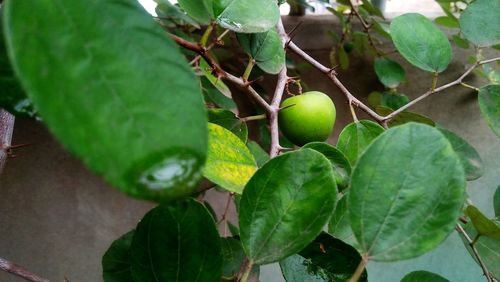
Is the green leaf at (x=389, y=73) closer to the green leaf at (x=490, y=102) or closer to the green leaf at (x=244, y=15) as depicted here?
the green leaf at (x=490, y=102)

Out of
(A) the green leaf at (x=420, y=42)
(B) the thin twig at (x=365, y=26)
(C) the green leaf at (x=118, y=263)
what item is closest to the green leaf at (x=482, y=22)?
(A) the green leaf at (x=420, y=42)

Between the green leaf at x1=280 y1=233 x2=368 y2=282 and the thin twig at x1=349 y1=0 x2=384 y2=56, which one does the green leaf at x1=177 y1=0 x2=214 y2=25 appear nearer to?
the green leaf at x1=280 y1=233 x2=368 y2=282

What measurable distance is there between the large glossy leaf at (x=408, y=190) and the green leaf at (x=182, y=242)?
0.12 m

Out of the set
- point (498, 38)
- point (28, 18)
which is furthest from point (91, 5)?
point (498, 38)

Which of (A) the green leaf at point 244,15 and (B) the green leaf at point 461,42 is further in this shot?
(B) the green leaf at point 461,42

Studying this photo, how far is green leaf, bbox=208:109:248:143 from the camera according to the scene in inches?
26.0

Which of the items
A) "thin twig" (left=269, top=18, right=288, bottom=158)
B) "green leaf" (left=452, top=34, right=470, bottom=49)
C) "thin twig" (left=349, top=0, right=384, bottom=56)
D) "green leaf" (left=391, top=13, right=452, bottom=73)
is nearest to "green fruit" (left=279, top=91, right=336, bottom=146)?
"thin twig" (left=269, top=18, right=288, bottom=158)

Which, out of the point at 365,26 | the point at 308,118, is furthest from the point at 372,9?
the point at 308,118

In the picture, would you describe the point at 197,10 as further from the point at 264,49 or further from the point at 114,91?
the point at 114,91

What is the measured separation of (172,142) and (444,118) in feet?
3.76

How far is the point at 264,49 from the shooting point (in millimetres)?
645

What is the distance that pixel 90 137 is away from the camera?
0.67 ft

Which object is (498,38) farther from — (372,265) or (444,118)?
(372,265)

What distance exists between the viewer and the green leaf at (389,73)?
1113 mm
